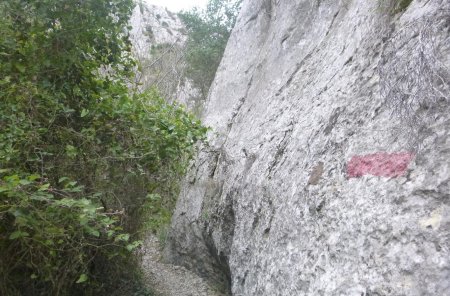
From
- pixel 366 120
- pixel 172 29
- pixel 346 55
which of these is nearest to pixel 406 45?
Answer: pixel 366 120

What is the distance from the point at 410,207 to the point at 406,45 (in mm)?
1392

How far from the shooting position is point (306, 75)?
491cm

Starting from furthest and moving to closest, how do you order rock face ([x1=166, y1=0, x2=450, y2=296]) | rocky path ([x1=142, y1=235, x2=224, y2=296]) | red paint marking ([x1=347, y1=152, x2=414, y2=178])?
1. rocky path ([x1=142, y1=235, x2=224, y2=296])
2. red paint marking ([x1=347, y1=152, x2=414, y2=178])
3. rock face ([x1=166, y1=0, x2=450, y2=296])

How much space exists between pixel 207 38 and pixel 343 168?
12.8 m

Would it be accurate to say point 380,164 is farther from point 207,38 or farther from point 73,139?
point 207,38

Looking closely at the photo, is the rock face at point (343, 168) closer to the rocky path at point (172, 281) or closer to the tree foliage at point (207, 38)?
the rocky path at point (172, 281)

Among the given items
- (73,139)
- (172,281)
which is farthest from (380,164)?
(172,281)

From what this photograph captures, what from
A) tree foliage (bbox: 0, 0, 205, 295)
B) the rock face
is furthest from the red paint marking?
tree foliage (bbox: 0, 0, 205, 295)

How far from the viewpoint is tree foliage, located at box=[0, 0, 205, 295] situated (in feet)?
11.8

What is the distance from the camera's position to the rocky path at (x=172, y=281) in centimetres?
565

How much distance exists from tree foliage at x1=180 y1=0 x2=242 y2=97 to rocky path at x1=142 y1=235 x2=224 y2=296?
29.8 ft

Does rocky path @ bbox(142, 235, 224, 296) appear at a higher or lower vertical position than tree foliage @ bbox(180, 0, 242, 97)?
lower

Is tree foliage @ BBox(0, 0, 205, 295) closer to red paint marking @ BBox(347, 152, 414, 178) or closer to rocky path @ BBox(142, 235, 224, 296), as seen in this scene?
rocky path @ BBox(142, 235, 224, 296)

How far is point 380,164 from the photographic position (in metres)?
2.53
